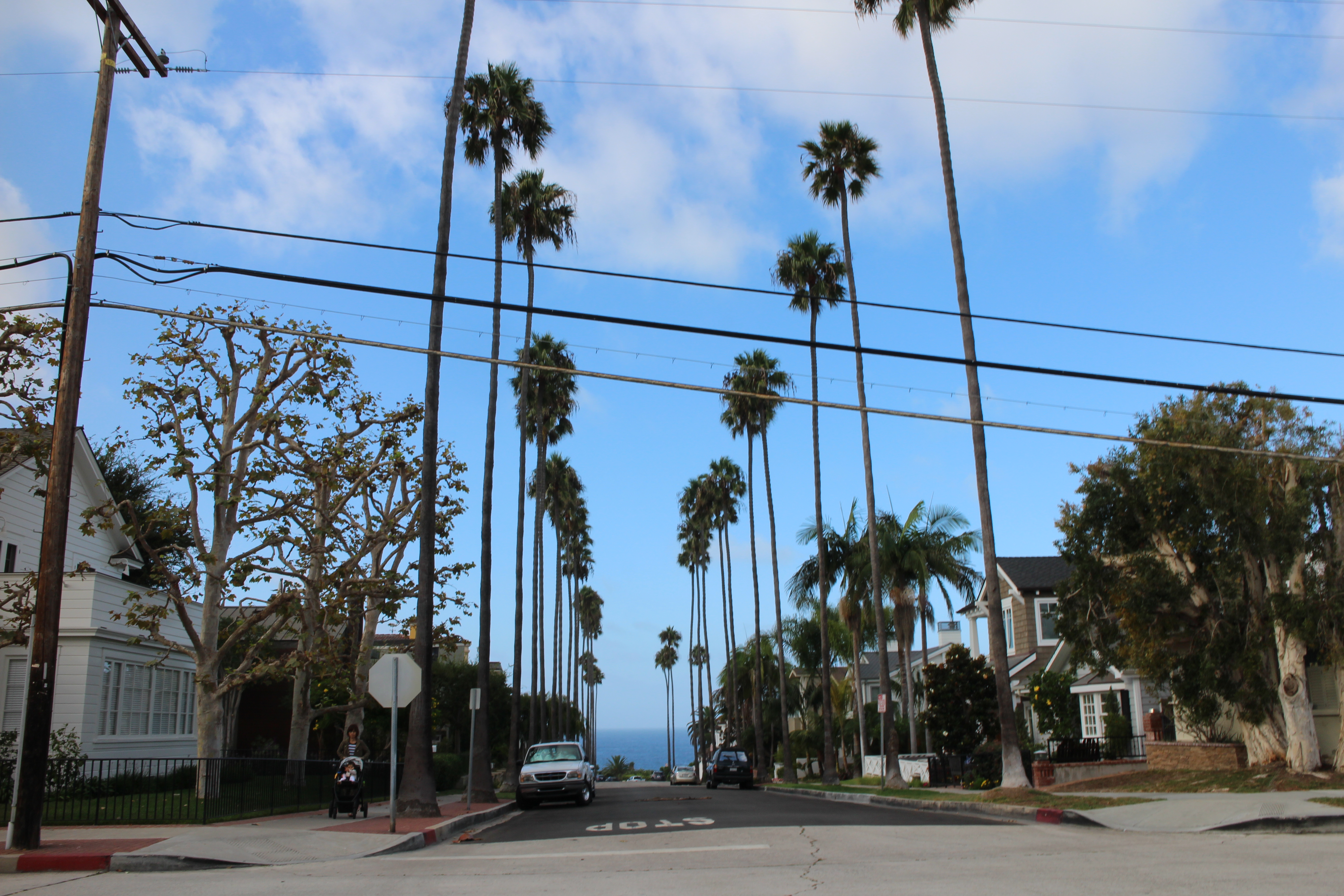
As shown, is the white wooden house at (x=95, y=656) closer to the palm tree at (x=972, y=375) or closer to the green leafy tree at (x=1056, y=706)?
the palm tree at (x=972, y=375)

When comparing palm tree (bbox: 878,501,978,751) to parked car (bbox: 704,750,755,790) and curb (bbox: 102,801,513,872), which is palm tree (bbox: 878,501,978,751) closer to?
parked car (bbox: 704,750,755,790)

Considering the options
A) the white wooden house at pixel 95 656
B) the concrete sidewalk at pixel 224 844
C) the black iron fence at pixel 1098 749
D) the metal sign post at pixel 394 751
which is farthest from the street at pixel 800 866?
the black iron fence at pixel 1098 749

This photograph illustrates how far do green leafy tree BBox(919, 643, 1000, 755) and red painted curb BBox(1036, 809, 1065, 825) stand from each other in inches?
612

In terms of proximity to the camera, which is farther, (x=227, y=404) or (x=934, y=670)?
(x=934, y=670)

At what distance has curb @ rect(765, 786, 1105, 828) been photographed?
55.0ft

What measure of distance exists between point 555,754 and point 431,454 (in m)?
11.3

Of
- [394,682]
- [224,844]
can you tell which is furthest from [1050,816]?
[224,844]

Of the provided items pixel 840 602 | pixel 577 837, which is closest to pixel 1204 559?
pixel 577 837

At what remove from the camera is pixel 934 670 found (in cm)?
3391

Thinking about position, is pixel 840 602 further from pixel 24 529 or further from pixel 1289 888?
pixel 1289 888

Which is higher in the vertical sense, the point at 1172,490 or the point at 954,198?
the point at 954,198

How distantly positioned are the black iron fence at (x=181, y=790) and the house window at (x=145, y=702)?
1.13 meters

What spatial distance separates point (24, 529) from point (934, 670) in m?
27.1

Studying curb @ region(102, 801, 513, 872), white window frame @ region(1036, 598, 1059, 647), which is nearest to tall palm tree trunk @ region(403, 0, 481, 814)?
curb @ region(102, 801, 513, 872)
